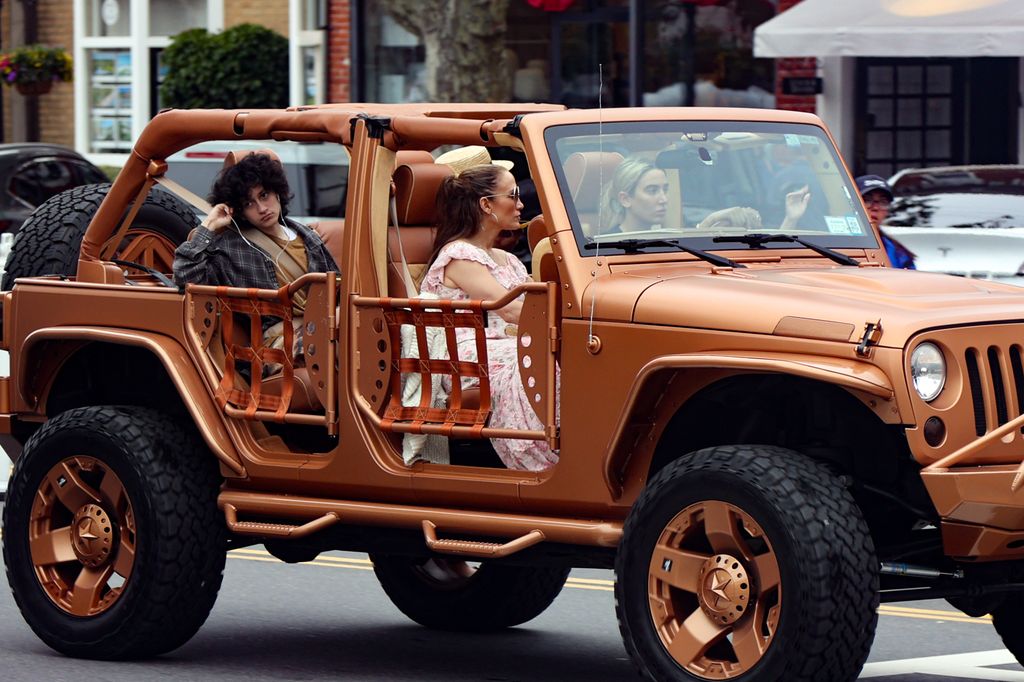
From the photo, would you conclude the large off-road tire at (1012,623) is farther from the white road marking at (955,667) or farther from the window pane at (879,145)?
the window pane at (879,145)

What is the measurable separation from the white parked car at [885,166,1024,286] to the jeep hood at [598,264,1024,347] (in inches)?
217

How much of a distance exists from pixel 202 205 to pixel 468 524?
2.18 meters

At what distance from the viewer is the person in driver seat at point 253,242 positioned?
7906 millimetres

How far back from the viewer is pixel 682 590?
21.1 feet

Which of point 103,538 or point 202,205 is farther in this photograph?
point 202,205

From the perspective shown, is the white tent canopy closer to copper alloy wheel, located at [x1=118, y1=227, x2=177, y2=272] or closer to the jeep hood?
copper alloy wheel, located at [x1=118, y1=227, x2=177, y2=272]

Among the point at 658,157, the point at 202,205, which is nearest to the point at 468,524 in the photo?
the point at 658,157

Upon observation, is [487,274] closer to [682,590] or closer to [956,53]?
[682,590]

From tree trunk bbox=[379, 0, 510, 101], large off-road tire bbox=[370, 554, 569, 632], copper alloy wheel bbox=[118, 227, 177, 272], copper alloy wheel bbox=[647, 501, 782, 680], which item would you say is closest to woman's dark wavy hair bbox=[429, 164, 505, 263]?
large off-road tire bbox=[370, 554, 569, 632]

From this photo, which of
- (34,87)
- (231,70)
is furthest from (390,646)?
(34,87)

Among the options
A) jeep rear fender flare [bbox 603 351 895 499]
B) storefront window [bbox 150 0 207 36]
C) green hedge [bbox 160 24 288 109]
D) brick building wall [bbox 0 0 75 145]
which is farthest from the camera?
brick building wall [bbox 0 0 75 145]

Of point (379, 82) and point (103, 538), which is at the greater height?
point (379, 82)

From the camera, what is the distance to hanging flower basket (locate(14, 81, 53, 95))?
1079 inches

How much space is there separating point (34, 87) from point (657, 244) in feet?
70.8
